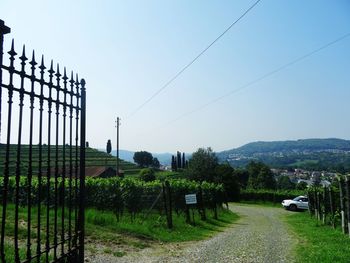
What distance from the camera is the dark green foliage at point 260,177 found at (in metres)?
86.5

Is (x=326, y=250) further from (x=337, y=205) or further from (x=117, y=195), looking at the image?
(x=117, y=195)

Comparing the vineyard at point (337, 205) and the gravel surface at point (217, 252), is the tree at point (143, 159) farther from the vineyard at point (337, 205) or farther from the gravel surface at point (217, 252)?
the gravel surface at point (217, 252)

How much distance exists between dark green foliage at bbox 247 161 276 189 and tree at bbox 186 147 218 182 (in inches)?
666

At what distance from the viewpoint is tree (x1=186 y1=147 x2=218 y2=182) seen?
68.8 metres

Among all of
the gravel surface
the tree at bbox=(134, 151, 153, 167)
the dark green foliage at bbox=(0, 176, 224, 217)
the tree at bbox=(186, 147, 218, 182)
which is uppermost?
the tree at bbox=(134, 151, 153, 167)

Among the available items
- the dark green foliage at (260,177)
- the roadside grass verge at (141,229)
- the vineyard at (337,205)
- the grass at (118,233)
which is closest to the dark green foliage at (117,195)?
the grass at (118,233)

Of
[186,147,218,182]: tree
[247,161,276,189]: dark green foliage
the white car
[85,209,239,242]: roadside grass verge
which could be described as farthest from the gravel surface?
[247,161,276,189]: dark green foliage

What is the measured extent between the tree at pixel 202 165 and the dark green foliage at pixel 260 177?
55.5ft

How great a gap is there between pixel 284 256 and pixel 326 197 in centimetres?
1049

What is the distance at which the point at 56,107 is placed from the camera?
517 centimetres

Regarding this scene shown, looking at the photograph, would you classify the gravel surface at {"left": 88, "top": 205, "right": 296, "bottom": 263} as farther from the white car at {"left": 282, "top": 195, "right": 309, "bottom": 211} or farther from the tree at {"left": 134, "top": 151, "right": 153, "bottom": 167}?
the tree at {"left": 134, "top": 151, "right": 153, "bottom": 167}

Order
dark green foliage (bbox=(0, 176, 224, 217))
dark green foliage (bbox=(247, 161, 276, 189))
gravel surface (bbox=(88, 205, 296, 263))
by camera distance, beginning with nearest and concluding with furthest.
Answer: gravel surface (bbox=(88, 205, 296, 263)) → dark green foliage (bbox=(0, 176, 224, 217)) → dark green foliage (bbox=(247, 161, 276, 189))

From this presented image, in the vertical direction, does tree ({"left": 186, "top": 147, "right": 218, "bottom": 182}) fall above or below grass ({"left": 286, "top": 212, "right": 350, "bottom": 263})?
above

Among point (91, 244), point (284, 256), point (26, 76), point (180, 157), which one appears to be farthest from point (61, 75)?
point (180, 157)
